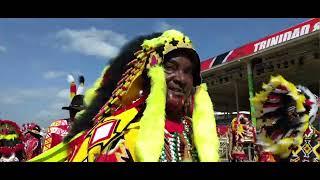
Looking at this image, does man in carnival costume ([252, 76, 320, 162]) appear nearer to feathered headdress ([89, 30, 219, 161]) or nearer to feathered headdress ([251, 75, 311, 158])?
feathered headdress ([251, 75, 311, 158])

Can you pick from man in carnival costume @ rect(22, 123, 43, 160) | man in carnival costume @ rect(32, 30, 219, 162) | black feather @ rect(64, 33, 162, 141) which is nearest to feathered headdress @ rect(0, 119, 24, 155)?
man in carnival costume @ rect(22, 123, 43, 160)

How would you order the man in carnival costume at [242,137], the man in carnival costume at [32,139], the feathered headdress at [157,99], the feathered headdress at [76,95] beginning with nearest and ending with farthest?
the feathered headdress at [157,99] → the feathered headdress at [76,95] → the man in carnival costume at [32,139] → the man in carnival costume at [242,137]

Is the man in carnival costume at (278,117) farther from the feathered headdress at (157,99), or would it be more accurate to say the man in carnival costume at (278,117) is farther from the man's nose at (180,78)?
the man's nose at (180,78)

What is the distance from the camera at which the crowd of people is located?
2.65 m

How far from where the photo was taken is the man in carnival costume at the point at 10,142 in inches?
232

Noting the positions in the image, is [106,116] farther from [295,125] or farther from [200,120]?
[295,125]

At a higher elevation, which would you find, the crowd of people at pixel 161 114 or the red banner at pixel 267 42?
the red banner at pixel 267 42

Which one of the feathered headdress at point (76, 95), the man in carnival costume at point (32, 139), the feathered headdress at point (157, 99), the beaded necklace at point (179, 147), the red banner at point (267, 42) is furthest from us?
the red banner at point (267, 42)

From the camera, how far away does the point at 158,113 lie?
263 cm

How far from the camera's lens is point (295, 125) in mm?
3537

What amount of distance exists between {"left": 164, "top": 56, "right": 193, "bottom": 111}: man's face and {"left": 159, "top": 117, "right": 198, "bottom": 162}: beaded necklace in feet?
0.50

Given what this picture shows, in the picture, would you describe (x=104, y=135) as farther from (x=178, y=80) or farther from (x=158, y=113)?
(x=178, y=80)

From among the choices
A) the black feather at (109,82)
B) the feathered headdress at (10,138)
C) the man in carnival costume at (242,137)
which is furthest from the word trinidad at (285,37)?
the black feather at (109,82)
